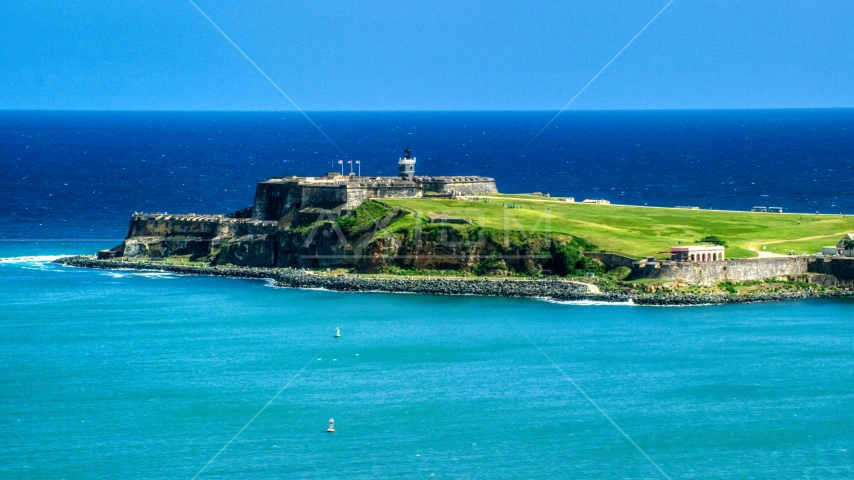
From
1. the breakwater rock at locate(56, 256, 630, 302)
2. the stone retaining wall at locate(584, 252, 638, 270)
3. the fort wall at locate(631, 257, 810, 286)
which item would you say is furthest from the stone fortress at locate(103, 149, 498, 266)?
the fort wall at locate(631, 257, 810, 286)

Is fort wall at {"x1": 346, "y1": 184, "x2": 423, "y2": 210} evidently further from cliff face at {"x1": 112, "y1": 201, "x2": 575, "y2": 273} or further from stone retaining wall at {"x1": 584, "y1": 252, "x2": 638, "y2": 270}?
stone retaining wall at {"x1": 584, "y1": 252, "x2": 638, "y2": 270}

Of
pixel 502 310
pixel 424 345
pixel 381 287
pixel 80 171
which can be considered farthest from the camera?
pixel 80 171

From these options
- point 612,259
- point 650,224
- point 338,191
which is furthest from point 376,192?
point 612,259

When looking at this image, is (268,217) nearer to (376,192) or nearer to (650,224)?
(376,192)

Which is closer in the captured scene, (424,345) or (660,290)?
(424,345)

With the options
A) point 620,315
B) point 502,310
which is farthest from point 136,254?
point 620,315

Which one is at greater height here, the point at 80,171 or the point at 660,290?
the point at 80,171

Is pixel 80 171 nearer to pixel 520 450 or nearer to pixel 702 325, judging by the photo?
pixel 702 325

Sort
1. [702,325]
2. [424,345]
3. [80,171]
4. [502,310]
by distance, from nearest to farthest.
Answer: [424,345], [702,325], [502,310], [80,171]
